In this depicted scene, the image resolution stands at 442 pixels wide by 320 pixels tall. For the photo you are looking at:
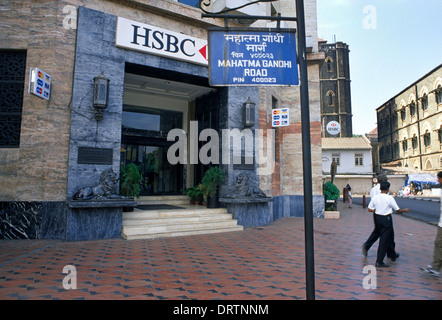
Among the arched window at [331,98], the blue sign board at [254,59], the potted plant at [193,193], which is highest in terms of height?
the arched window at [331,98]

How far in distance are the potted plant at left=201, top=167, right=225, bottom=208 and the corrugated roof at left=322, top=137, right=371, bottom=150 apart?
116 feet

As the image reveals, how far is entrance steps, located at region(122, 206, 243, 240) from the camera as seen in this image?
25.7 ft

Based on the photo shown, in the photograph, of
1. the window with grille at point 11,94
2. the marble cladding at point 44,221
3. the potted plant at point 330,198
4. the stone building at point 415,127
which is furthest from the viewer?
the stone building at point 415,127

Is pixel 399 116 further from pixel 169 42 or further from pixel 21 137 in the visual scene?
pixel 21 137

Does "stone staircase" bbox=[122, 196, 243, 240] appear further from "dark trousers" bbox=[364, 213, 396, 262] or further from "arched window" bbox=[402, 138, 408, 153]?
"arched window" bbox=[402, 138, 408, 153]

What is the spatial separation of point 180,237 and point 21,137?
4.78m

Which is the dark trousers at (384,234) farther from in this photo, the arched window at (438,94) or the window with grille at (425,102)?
the window with grille at (425,102)

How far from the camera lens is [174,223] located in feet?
28.0

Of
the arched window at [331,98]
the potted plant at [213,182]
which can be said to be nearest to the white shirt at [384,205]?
the potted plant at [213,182]

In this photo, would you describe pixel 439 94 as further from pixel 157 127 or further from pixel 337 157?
pixel 157 127

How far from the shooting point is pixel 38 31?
25.5ft

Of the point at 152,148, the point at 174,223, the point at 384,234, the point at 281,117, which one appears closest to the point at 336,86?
the point at 281,117

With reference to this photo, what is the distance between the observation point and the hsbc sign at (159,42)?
333 inches
